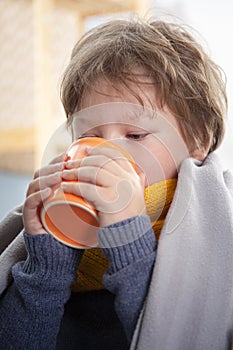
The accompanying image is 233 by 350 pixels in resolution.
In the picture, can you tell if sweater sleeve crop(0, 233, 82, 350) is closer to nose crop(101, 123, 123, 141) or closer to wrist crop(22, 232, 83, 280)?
wrist crop(22, 232, 83, 280)

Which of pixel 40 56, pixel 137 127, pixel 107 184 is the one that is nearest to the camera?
pixel 107 184

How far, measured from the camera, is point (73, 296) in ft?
2.98

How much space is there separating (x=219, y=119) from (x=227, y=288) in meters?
0.29

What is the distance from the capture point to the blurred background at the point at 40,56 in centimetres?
190

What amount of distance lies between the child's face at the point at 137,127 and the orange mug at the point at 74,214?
0.17 feet

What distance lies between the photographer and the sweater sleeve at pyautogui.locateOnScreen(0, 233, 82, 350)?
2.52ft

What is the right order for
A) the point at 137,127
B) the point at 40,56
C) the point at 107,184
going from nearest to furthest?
the point at 107,184 → the point at 137,127 → the point at 40,56

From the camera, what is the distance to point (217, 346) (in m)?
0.70

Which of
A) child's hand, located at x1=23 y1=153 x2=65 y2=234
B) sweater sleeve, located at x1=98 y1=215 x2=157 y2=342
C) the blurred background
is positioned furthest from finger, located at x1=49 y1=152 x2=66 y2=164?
the blurred background

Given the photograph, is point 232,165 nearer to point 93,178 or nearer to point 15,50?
point 15,50

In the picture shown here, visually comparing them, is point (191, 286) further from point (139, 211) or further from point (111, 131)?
point (111, 131)

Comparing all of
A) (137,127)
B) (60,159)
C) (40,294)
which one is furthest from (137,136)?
(40,294)

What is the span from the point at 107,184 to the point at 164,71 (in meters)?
0.22

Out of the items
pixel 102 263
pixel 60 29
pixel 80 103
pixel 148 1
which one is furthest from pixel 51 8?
pixel 102 263
